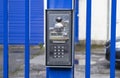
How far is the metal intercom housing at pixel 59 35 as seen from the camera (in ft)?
11.1

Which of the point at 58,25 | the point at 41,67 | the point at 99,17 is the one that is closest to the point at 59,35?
the point at 58,25

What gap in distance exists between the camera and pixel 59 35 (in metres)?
3.39

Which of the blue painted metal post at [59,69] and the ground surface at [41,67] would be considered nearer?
the blue painted metal post at [59,69]

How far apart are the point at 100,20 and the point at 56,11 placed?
12761 millimetres

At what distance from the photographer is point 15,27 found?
51.2ft

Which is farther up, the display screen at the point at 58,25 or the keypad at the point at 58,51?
the display screen at the point at 58,25

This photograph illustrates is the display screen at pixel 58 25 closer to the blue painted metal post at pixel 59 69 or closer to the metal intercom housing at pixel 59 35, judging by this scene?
the metal intercom housing at pixel 59 35

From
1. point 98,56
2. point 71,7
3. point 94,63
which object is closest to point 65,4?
point 71,7

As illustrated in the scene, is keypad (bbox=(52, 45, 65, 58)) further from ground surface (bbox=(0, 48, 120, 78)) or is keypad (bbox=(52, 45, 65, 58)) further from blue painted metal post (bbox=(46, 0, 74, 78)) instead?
ground surface (bbox=(0, 48, 120, 78))

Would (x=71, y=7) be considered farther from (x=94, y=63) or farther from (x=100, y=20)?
(x=100, y=20)

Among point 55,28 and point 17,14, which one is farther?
point 17,14

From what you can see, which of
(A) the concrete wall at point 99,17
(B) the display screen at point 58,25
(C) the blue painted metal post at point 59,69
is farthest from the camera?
(A) the concrete wall at point 99,17

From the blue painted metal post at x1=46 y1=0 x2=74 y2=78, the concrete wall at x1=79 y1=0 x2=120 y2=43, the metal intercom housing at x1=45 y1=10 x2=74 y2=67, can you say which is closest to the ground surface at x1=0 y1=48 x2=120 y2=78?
the concrete wall at x1=79 y1=0 x2=120 y2=43

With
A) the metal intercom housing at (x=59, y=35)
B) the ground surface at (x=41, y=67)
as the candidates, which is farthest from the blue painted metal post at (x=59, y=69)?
the ground surface at (x=41, y=67)
